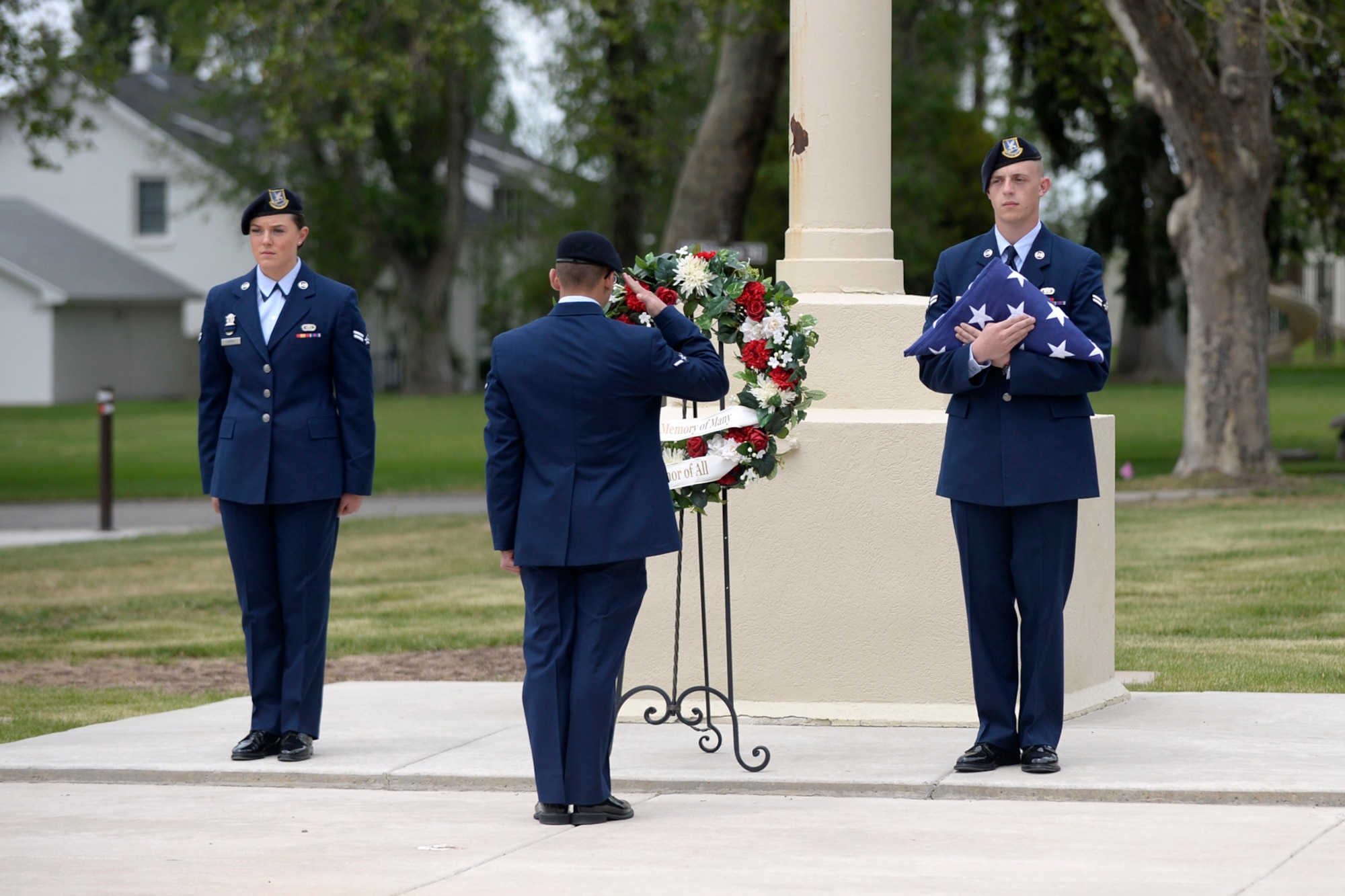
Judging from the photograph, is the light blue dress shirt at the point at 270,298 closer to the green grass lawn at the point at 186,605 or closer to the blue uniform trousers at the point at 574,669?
the blue uniform trousers at the point at 574,669

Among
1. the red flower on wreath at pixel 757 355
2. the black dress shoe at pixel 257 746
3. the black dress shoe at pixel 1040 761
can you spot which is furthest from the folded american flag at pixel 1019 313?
the black dress shoe at pixel 257 746

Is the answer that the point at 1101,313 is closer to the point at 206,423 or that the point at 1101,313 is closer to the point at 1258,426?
the point at 206,423

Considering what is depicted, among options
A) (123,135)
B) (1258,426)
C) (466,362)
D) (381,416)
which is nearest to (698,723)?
(1258,426)

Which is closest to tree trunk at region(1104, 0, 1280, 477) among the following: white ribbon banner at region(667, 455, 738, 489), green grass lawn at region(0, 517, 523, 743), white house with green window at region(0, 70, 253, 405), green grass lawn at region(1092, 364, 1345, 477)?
green grass lawn at region(1092, 364, 1345, 477)

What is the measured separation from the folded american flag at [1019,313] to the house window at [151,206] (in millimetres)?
50184

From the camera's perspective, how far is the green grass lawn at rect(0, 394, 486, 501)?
2520cm

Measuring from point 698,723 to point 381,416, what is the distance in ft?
112

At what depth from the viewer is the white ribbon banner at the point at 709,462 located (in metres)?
6.90

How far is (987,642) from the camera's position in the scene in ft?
22.2

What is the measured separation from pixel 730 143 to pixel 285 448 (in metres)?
16.0

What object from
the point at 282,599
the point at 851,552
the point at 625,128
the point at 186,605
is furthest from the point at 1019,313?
the point at 625,128

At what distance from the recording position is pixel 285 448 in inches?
283

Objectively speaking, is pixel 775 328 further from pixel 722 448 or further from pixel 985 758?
pixel 985 758

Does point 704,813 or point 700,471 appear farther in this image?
point 700,471
